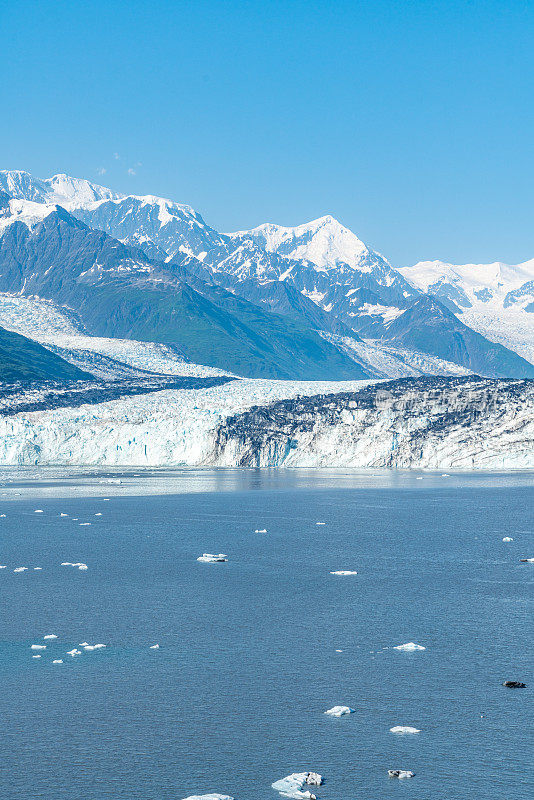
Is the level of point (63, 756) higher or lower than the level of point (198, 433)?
lower

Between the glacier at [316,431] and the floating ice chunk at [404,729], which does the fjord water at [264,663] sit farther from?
the glacier at [316,431]

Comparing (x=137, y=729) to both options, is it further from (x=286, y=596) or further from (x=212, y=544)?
(x=212, y=544)

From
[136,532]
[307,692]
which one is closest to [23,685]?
[307,692]

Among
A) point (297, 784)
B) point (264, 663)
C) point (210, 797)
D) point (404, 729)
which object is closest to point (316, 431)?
point (264, 663)

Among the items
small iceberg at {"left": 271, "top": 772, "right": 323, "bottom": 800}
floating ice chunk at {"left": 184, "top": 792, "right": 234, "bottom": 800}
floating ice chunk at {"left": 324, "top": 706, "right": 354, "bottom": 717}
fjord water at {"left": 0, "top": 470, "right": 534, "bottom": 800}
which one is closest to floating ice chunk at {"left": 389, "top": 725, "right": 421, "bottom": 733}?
fjord water at {"left": 0, "top": 470, "right": 534, "bottom": 800}

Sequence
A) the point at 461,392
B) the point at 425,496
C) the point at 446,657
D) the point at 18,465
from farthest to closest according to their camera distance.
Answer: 1. the point at 18,465
2. the point at 461,392
3. the point at 425,496
4. the point at 446,657

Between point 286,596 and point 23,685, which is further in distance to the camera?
point 286,596

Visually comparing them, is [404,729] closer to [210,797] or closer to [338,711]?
[338,711]
